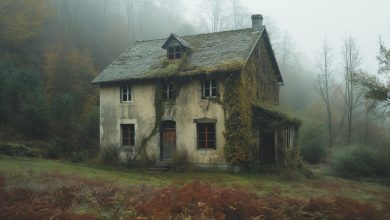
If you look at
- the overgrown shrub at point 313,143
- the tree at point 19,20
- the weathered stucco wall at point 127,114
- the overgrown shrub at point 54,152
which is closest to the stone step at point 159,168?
the weathered stucco wall at point 127,114

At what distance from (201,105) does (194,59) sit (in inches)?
126

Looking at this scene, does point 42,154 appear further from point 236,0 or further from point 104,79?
point 236,0

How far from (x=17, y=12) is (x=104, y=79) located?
66.2 feet

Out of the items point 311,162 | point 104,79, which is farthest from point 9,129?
point 311,162

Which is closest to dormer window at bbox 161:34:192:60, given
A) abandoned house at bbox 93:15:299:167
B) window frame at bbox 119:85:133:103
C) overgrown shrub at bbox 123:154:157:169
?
abandoned house at bbox 93:15:299:167

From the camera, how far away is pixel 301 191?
51.2 feet

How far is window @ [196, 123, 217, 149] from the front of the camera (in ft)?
74.6

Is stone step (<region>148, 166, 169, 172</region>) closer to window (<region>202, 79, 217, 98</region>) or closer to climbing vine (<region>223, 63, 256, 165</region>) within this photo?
climbing vine (<region>223, 63, 256, 165</region>)

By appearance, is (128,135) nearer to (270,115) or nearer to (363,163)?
(270,115)

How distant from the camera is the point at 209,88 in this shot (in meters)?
22.9

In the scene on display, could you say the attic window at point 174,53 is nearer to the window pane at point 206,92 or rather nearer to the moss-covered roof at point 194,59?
the moss-covered roof at point 194,59

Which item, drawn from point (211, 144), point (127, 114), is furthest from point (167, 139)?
point (127, 114)

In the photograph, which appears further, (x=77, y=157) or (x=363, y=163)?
(x=77, y=157)

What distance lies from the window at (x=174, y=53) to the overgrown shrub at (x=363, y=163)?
12.4m
